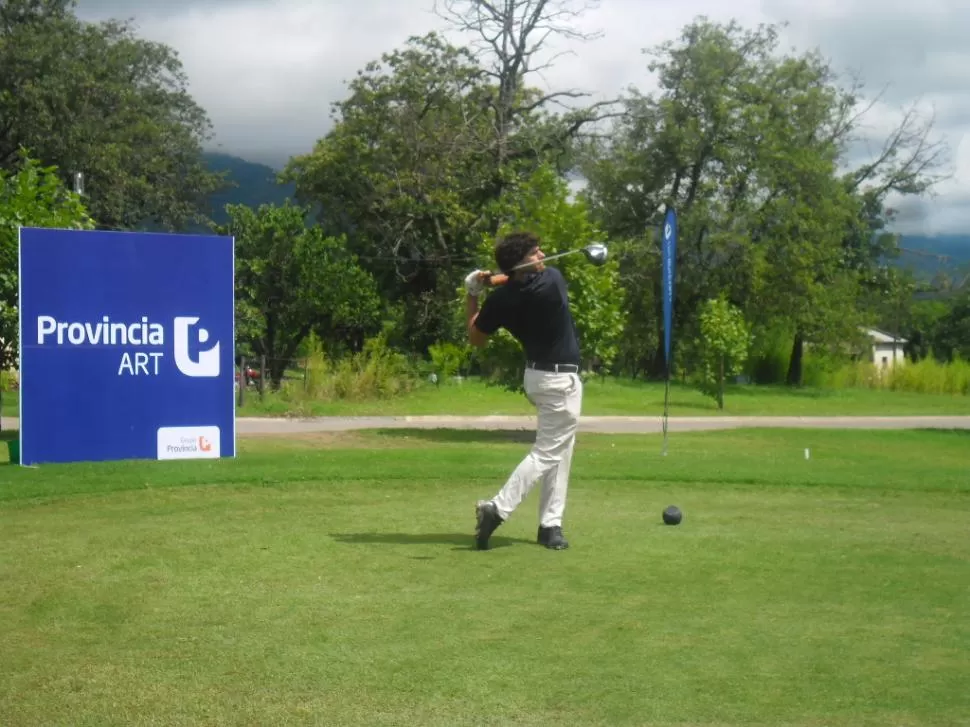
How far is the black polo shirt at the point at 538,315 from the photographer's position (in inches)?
318

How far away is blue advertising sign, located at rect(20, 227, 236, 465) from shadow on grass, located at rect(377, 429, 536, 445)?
9606mm

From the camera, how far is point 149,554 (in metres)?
7.53

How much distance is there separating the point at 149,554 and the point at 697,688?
400 centimetres

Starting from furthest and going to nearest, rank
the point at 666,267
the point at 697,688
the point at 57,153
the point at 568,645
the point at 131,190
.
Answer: the point at 131,190, the point at 57,153, the point at 666,267, the point at 568,645, the point at 697,688

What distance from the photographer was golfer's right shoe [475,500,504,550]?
7793 mm

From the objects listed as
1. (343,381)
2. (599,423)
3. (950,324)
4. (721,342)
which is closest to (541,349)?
(599,423)

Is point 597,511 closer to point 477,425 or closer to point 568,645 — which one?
point 568,645

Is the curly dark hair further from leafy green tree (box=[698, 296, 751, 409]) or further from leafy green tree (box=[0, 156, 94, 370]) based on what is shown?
leafy green tree (box=[698, 296, 751, 409])

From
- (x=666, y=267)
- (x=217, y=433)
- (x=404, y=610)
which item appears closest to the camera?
(x=404, y=610)

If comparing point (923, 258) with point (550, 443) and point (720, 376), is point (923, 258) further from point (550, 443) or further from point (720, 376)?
point (550, 443)

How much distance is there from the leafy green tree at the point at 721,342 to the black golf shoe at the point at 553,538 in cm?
3070

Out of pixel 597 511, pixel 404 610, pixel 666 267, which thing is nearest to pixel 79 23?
pixel 666 267

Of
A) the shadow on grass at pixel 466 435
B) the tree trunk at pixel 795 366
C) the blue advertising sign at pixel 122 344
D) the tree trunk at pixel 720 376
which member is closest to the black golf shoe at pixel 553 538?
the blue advertising sign at pixel 122 344

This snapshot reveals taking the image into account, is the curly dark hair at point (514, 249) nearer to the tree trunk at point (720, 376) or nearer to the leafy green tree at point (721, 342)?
the leafy green tree at point (721, 342)
